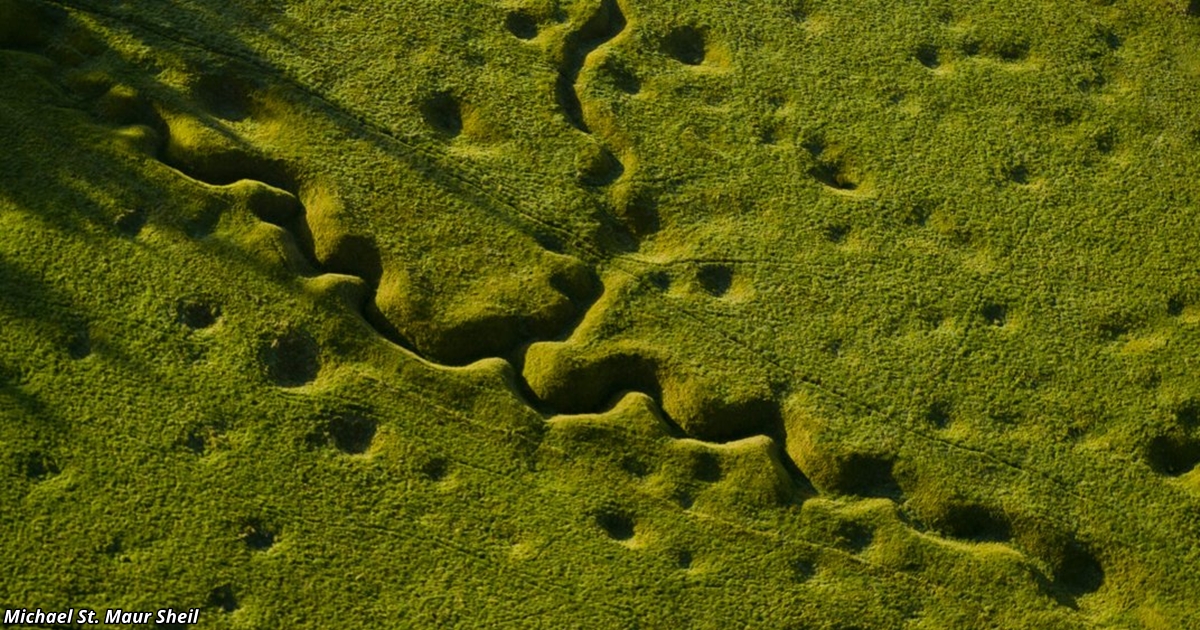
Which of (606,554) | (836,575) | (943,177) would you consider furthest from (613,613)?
(943,177)

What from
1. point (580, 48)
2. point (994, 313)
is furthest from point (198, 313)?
point (994, 313)

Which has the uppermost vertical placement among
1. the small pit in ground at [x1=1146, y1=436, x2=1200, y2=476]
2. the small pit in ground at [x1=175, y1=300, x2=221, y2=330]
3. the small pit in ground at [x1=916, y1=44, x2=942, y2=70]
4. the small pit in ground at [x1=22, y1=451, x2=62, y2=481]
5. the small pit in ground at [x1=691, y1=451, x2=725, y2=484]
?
the small pit in ground at [x1=916, y1=44, x2=942, y2=70]

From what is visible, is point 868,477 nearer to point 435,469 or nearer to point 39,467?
point 435,469

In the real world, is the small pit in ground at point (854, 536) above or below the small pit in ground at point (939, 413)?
below

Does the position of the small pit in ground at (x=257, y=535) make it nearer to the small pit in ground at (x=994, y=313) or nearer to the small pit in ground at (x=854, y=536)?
the small pit in ground at (x=854, y=536)

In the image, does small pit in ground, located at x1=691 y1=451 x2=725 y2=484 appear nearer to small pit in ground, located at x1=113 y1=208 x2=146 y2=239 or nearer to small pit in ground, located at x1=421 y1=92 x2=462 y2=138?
small pit in ground, located at x1=421 y1=92 x2=462 y2=138

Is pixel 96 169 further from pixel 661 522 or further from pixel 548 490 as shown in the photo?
pixel 661 522

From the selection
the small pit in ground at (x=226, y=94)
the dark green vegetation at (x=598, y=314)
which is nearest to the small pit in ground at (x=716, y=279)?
the dark green vegetation at (x=598, y=314)

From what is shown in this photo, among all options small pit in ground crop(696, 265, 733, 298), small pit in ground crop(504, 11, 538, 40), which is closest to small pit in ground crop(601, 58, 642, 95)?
small pit in ground crop(504, 11, 538, 40)

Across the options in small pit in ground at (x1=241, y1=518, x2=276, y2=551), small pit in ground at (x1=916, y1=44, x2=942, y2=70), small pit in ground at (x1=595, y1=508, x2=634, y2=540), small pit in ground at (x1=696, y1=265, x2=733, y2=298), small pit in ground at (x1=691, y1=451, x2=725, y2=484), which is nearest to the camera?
→ small pit in ground at (x1=241, y1=518, x2=276, y2=551)
